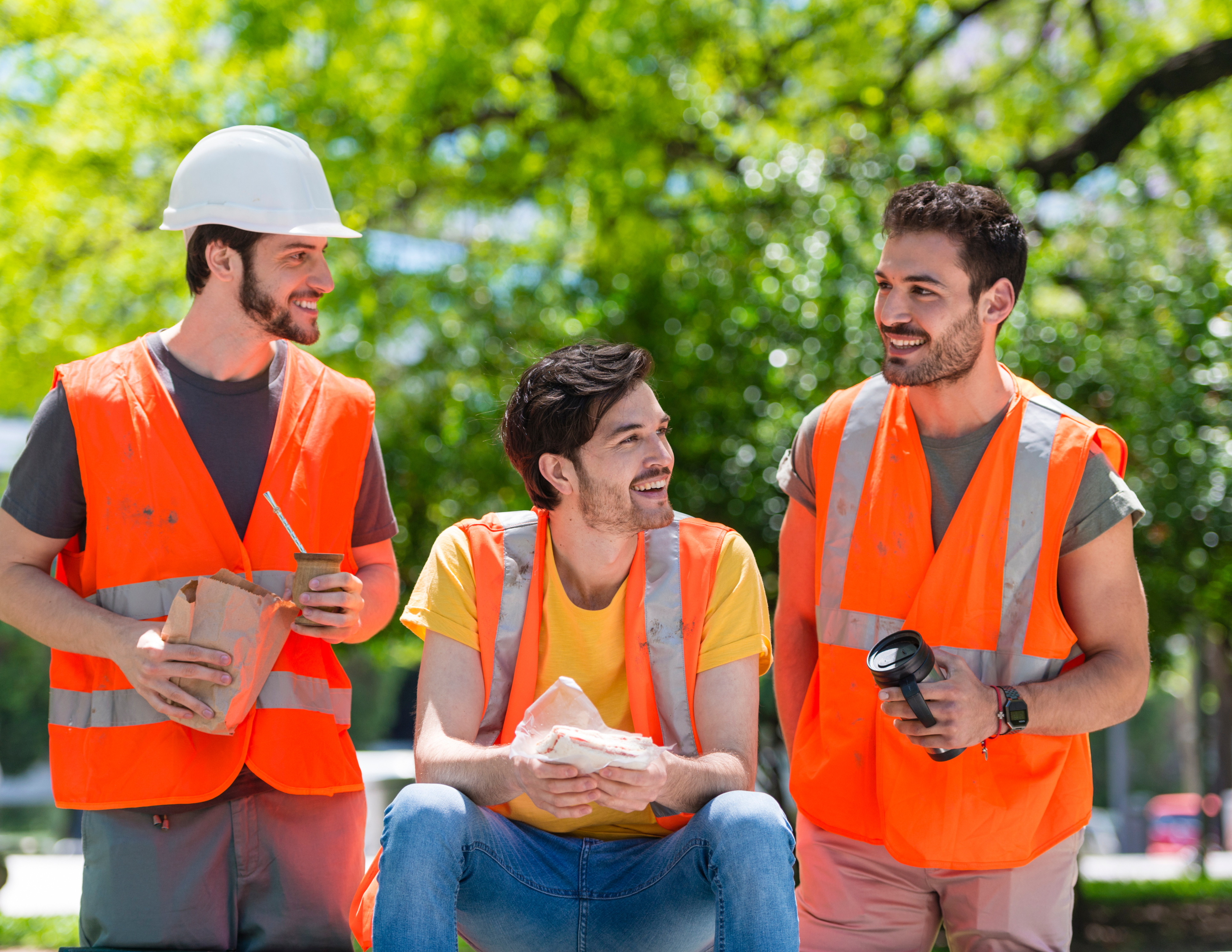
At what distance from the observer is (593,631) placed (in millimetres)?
2928

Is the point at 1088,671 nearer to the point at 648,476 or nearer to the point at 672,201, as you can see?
the point at 648,476

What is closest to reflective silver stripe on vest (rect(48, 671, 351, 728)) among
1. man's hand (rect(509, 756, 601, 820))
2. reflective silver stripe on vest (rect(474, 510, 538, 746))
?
reflective silver stripe on vest (rect(474, 510, 538, 746))

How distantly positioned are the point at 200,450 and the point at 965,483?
1.98m

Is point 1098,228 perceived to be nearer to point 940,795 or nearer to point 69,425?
point 940,795

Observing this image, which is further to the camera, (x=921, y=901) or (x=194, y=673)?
(x=921, y=901)

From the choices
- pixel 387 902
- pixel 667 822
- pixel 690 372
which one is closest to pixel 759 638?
pixel 667 822

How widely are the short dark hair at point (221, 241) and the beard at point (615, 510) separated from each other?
1.02 metres

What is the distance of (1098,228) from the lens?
748 cm

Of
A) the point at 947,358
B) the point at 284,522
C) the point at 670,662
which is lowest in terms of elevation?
the point at 670,662

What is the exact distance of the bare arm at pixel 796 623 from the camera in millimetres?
3154

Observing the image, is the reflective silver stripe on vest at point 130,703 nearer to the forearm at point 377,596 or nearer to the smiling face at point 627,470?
the forearm at point 377,596

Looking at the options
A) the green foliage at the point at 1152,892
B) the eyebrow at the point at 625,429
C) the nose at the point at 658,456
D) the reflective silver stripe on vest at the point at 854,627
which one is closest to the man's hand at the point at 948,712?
the reflective silver stripe on vest at the point at 854,627

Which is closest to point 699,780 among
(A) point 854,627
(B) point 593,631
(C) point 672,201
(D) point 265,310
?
(B) point 593,631

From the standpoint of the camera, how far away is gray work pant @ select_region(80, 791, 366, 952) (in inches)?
108
